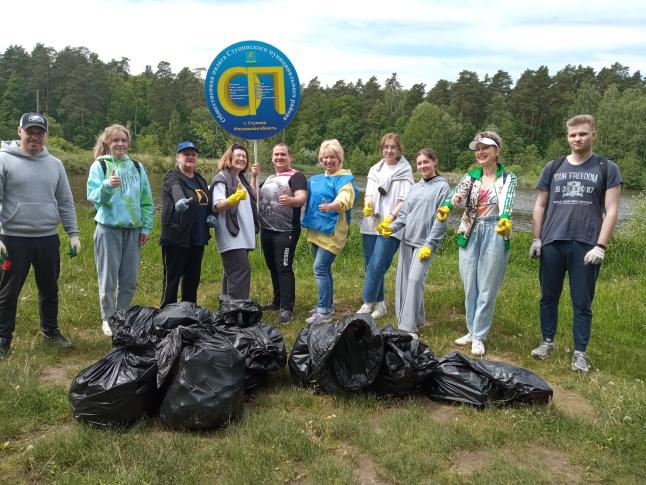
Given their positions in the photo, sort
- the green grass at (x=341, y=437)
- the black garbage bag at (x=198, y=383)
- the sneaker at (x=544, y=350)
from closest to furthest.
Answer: the green grass at (x=341, y=437) < the black garbage bag at (x=198, y=383) < the sneaker at (x=544, y=350)

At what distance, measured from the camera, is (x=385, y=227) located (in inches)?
194

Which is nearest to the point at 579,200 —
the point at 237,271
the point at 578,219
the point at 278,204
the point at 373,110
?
the point at 578,219

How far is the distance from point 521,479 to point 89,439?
2.26 metres

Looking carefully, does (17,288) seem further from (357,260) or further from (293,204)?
(357,260)

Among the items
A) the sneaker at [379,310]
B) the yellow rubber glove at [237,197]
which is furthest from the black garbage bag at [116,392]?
the sneaker at [379,310]

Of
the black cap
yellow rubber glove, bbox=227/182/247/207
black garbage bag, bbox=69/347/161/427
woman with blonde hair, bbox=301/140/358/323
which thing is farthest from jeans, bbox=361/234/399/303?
the black cap

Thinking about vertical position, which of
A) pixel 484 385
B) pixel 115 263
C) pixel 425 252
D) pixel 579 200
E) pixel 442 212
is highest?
pixel 579 200

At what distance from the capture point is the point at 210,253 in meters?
7.91

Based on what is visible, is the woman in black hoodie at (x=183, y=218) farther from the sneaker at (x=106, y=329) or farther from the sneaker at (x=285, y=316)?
the sneaker at (x=285, y=316)

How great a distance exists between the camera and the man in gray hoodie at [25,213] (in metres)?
4.02

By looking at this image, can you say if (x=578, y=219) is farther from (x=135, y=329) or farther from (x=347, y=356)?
(x=135, y=329)

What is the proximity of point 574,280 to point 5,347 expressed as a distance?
4576mm

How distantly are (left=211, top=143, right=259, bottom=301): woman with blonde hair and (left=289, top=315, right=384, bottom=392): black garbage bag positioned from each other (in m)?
1.67

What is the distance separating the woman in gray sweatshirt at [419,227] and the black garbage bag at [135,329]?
228 cm
